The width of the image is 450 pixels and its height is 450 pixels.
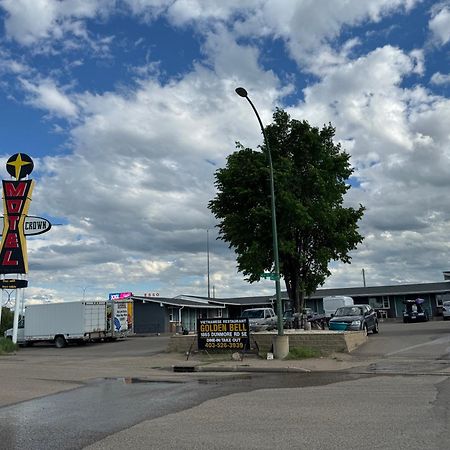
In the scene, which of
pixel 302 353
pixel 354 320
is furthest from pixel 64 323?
pixel 302 353

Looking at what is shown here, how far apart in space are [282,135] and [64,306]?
17.9 meters

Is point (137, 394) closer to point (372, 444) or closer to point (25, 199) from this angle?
point (372, 444)

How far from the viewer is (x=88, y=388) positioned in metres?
13.3

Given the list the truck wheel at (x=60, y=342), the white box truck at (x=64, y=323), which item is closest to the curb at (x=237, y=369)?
the white box truck at (x=64, y=323)

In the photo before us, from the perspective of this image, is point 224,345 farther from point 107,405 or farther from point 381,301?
point 381,301

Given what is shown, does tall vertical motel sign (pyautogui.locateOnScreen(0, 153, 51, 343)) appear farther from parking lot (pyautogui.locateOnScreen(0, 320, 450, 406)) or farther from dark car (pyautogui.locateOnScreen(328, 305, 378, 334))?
dark car (pyautogui.locateOnScreen(328, 305, 378, 334))

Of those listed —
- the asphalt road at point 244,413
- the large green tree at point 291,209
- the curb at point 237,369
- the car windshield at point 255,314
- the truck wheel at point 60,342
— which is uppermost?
the large green tree at point 291,209

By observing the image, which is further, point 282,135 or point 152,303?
point 152,303

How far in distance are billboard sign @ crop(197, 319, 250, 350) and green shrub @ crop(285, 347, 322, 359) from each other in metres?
1.76

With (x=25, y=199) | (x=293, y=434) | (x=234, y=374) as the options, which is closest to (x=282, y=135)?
(x=25, y=199)

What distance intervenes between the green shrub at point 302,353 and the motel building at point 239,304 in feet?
88.3

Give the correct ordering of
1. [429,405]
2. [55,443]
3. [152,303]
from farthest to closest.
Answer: [152,303] → [429,405] → [55,443]

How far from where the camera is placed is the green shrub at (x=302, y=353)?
19.2 metres

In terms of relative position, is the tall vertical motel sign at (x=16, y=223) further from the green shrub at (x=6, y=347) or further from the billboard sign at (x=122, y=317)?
the billboard sign at (x=122, y=317)
